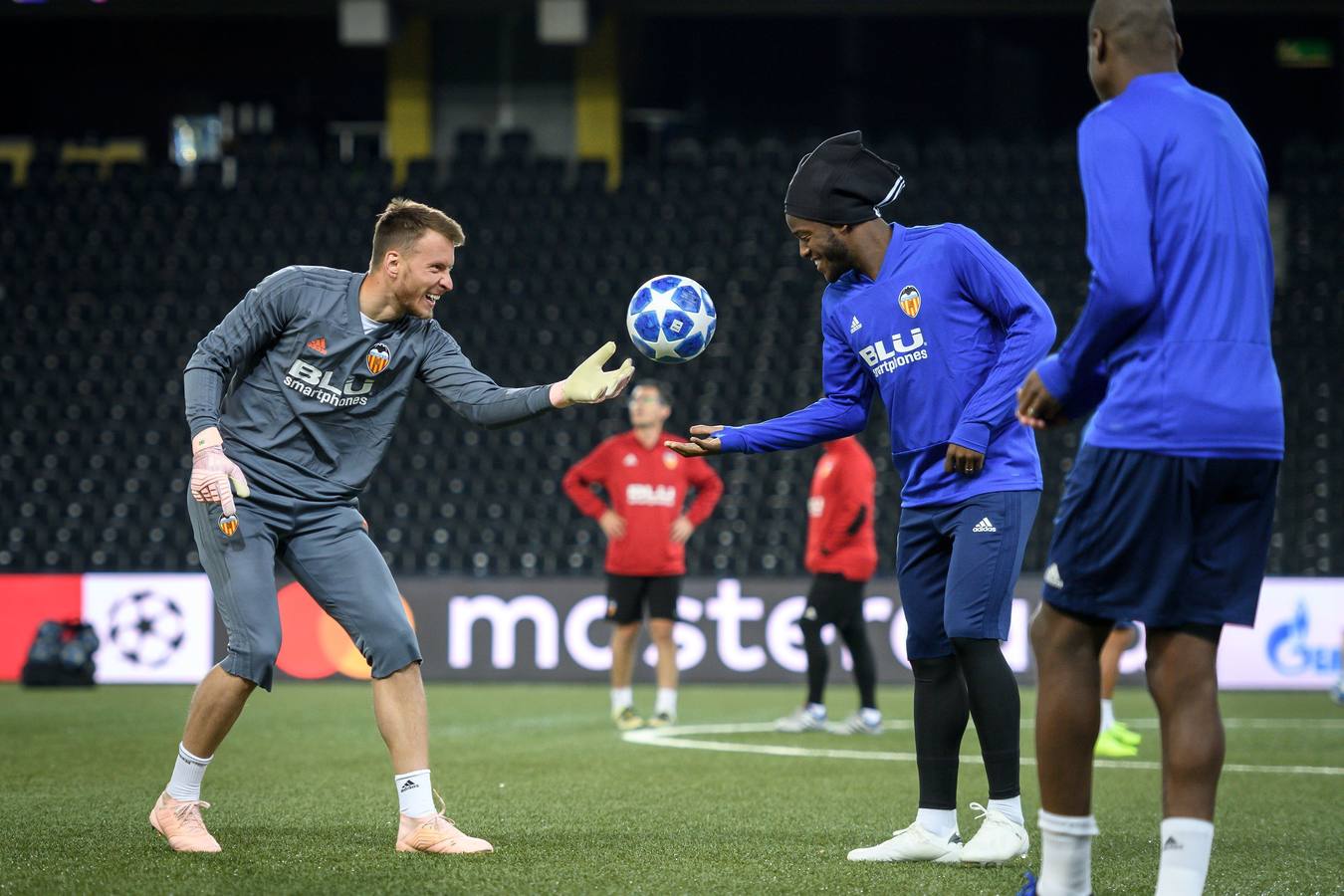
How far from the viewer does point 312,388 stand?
16.8 ft

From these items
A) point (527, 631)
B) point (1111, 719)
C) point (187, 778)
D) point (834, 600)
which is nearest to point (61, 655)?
point (527, 631)

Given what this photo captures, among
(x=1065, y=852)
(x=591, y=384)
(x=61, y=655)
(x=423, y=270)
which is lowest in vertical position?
(x=61, y=655)

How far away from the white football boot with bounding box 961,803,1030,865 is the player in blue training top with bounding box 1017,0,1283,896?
1369 millimetres

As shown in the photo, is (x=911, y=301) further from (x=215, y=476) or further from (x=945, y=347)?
(x=215, y=476)

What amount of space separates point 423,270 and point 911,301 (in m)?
1.58

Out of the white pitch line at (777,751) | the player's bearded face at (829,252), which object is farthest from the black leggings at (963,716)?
the white pitch line at (777,751)

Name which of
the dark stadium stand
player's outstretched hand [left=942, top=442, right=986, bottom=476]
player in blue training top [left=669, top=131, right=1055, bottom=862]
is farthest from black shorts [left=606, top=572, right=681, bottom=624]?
player's outstretched hand [left=942, top=442, right=986, bottom=476]

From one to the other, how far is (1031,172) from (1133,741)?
11.3 m

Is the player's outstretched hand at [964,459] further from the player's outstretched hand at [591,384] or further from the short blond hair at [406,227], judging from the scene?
the short blond hair at [406,227]

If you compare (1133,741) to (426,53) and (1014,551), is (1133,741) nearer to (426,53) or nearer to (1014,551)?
(1014,551)

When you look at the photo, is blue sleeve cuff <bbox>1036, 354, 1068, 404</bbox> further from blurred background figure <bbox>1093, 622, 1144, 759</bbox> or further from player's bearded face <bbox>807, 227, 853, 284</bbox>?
blurred background figure <bbox>1093, 622, 1144, 759</bbox>

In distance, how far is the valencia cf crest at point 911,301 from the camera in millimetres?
4891

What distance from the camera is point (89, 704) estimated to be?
11.6 metres

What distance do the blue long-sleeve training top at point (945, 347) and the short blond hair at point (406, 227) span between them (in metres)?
1.15
